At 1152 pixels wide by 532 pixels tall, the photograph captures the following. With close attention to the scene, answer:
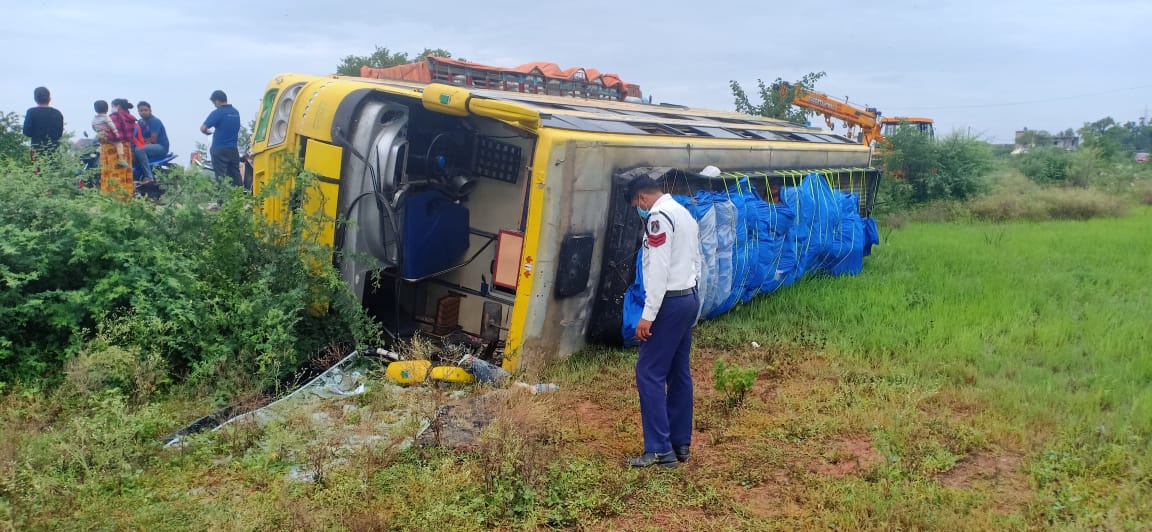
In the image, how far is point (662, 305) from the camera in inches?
174

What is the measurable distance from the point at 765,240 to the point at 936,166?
10335 millimetres

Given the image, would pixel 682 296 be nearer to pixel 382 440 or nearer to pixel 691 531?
pixel 691 531

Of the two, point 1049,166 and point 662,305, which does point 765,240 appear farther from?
point 1049,166

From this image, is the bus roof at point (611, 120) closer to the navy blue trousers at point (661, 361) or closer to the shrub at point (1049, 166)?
the navy blue trousers at point (661, 361)

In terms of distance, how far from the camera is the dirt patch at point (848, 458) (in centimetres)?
448

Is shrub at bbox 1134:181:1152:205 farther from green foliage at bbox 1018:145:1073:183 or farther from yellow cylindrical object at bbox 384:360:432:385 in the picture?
yellow cylindrical object at bbox 384:360:432:385

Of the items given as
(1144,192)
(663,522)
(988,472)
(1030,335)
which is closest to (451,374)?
(663,522)

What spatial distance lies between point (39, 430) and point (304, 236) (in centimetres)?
219

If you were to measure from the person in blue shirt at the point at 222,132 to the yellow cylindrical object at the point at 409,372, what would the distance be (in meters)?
6.51

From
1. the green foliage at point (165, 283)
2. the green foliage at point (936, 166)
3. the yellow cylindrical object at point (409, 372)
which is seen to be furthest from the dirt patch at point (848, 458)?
the green foliage at point (936, 166)

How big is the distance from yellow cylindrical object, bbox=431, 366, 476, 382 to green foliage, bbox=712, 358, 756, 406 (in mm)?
1710

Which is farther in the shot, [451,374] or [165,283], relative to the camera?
[451,374]

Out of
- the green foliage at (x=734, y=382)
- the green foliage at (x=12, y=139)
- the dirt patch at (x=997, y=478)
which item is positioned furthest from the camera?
the green foliage at (x=12, y=139)

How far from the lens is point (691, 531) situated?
380 centimetres
